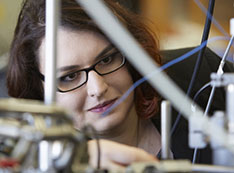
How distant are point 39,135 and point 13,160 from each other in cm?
6

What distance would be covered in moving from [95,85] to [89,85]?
0.02 metres

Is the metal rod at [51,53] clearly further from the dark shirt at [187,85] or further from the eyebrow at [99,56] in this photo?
the dark shirt at [187,85]

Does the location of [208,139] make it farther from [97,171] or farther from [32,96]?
[32,96]

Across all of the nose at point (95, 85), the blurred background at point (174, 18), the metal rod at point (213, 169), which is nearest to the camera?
the metal rod at point (213, 169)

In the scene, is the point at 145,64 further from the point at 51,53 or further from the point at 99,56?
the point at 99,56

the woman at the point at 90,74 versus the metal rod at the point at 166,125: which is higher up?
the woman at the point at 90,74

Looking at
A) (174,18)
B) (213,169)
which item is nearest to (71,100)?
(213,169)

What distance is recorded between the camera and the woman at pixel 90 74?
1.14m

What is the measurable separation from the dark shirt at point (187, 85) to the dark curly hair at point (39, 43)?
87mm

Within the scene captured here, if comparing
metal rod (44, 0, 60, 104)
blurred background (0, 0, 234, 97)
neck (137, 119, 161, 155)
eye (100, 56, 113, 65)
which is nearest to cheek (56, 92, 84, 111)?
eye (100, 56, 113, 65)

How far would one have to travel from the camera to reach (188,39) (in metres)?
2.48

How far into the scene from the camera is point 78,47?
1.16 meters

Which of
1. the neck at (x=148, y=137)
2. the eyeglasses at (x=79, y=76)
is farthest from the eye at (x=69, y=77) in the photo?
the neck at (x=148, y=137)

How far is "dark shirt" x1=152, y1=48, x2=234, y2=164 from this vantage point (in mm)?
1293
